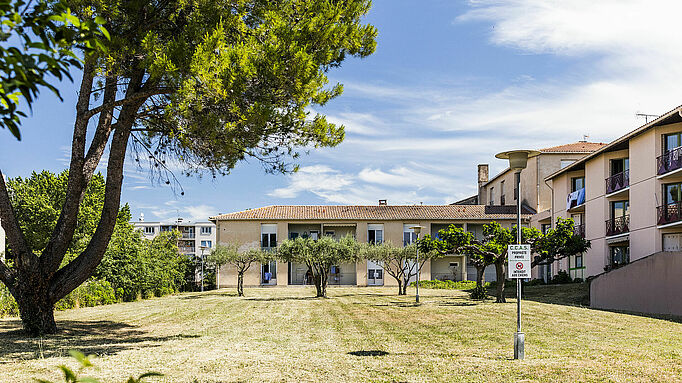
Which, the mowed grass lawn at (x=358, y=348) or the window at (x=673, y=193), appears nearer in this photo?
the mowed grass lawn at (x=358, y=348)

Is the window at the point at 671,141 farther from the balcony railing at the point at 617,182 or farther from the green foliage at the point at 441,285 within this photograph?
the green foliage at the point at 441,285

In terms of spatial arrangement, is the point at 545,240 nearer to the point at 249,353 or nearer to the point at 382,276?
the point at 249,353

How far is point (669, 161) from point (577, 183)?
12713 millimetres

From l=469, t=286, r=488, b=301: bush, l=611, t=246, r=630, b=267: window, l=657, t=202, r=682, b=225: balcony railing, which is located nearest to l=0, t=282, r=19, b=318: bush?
l=469, t=286, r=488, b=301: bush

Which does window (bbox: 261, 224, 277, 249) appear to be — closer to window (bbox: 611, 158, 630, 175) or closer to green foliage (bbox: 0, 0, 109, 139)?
window (bbox: 611, 158, 630, 175)

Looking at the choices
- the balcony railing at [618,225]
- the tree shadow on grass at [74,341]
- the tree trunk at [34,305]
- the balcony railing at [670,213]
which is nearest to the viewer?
the tree shadow on grass at [74,341]

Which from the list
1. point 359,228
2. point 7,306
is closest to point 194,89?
point 7,306

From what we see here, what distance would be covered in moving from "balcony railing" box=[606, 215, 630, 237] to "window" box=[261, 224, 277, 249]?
94.8 ft

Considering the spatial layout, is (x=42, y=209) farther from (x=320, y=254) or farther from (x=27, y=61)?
(x=27, y=61)

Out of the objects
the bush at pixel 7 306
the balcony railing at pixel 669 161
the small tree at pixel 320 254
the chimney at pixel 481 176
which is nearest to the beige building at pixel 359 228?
the chimney at pixel 481 176

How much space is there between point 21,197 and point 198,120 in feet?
132

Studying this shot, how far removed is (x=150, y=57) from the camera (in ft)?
38.0

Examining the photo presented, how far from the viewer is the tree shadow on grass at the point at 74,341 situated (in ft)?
37.4

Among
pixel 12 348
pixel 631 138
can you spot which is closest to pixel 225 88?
pixel 12 348
